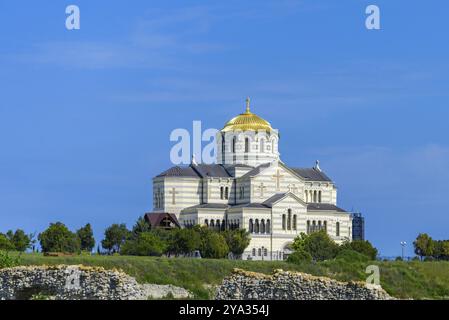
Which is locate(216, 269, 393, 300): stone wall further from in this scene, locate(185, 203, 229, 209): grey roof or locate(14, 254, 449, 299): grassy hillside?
locate(185, 203, 229, 209): grey roof

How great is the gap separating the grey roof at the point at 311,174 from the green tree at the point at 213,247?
61.1 ft

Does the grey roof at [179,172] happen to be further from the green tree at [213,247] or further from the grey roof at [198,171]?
the green tree at [213,247]

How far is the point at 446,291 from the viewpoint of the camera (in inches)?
1850

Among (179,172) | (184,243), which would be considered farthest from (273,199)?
(184,243)

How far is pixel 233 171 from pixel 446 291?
5676cm

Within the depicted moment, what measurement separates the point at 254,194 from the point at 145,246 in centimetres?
2113

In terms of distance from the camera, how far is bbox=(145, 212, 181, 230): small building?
97.7m

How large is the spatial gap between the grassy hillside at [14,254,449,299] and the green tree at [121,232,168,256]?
86.4 feet

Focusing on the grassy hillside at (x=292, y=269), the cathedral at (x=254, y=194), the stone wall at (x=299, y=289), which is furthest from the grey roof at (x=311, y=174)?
the stone wall at (x=299, y=289)

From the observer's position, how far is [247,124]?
103812 millimetres

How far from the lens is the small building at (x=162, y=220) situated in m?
97.7

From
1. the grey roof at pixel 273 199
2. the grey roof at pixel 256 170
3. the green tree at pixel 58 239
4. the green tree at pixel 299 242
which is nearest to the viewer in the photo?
the green tree at pixel 58 239

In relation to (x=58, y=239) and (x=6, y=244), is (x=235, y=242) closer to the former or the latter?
(x=58, y=239)
